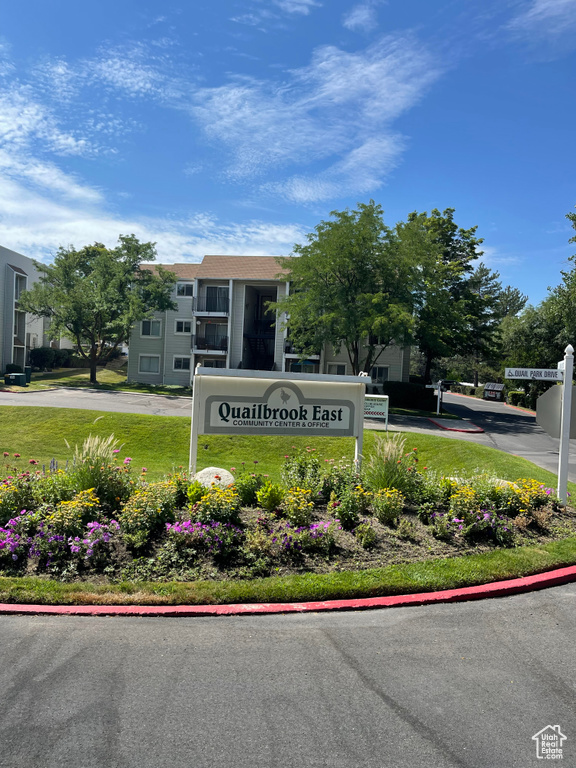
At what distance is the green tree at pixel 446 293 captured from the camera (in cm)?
3297

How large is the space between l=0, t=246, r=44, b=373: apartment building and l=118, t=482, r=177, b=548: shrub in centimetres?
4497

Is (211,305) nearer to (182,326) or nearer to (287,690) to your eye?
(182,326)

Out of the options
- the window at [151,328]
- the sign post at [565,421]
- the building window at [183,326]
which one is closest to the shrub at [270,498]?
the sign post at [565,421]

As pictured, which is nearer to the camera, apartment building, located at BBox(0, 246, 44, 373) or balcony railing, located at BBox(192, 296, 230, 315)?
balcony railing, located at BBox(192, 296, 230, 315)

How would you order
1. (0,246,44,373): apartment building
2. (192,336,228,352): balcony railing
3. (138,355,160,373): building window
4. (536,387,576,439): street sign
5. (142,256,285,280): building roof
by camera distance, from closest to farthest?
(536,387,576,439): street sign
(142,256,285,280): building roof
(192,336,228,352): balcony railing
(138,355,160,373): building window
(0,246,44,373): apartment building

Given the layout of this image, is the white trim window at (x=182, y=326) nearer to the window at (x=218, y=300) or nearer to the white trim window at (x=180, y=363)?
the white trim window at (x=180, y=363)

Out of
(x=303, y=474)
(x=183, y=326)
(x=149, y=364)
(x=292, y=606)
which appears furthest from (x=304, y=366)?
(x=292, y=606)

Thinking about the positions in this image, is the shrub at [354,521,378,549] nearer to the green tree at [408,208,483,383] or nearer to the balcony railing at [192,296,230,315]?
the green tree at [408,208,483,383]

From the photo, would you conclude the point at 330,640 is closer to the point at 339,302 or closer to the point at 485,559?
the point at 485,559

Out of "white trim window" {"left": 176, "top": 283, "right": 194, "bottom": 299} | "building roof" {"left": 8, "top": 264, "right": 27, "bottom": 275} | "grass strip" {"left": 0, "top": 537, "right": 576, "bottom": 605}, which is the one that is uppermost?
"building roof" {"left": 8, "top": 264, "right": 27, "bottom": 275}

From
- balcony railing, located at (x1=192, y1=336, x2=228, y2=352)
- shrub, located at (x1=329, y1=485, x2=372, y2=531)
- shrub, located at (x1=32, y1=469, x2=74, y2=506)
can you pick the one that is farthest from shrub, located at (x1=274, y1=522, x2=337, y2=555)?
balcony railing, located at (x1=192, y1=336, x2=228, y2=352)

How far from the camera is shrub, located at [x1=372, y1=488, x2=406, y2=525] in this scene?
7.73 metres

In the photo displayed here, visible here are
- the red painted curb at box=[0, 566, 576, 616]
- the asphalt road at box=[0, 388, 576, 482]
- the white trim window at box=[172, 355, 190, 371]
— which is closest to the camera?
the red painted curb at box=[0, 566, 576, 616]

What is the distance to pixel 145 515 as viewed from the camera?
659 centimetres
